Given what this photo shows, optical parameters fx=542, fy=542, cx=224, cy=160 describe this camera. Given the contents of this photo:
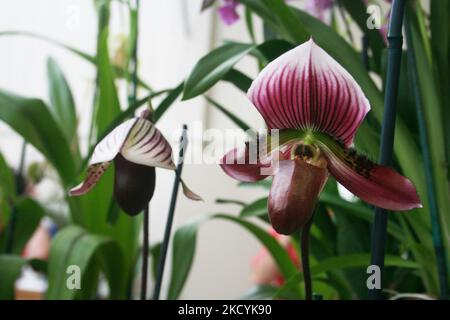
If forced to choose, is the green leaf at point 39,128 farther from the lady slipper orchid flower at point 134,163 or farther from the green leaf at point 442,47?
the green leaf at point 442,47

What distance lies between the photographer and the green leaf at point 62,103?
2.51ft

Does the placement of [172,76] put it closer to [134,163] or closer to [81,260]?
[81,260]

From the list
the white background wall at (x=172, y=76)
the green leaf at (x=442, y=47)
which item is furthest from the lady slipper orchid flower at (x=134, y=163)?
the white background wall at (x=172, y=76)

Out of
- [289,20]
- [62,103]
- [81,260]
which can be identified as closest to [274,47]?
[289,20]

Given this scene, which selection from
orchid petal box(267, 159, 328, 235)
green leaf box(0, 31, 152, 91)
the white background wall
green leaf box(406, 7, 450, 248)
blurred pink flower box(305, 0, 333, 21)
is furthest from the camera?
the white background wall

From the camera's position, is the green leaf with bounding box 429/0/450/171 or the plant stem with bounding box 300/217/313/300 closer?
the plant stem with bounding box 300/217/313/300

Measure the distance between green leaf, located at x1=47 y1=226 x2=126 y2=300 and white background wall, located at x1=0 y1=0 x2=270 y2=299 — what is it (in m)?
0.71

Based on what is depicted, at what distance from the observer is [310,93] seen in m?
0.27

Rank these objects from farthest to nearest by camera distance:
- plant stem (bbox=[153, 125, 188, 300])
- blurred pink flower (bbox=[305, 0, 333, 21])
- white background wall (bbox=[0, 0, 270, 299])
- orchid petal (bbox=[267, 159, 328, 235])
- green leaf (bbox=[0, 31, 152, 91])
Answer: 1. white background wall (bbox=[0, 0, 270, 299])
2. blurred pink flower (bbox=[305, 0, 333, 21])
3. green leaf (bbox=[0, 31, 152, 91])
4. plant stem (bbox=[153, 125, 188, 300])
5. orchid petal (bbox=[267, 159, 328, 235])

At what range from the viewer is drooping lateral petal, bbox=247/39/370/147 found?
262 mm

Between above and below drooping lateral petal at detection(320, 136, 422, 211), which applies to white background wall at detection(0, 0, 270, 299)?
above

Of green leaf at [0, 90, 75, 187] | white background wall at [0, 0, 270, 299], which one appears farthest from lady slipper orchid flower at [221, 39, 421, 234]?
white background wall at [0, 0, 270, 299]

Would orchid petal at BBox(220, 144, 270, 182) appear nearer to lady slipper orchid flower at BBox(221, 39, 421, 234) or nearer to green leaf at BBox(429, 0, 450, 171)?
lady slipper orchid flower at BBox(221, 39, 421, 234)

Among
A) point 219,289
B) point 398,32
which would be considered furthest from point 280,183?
point 219,289
